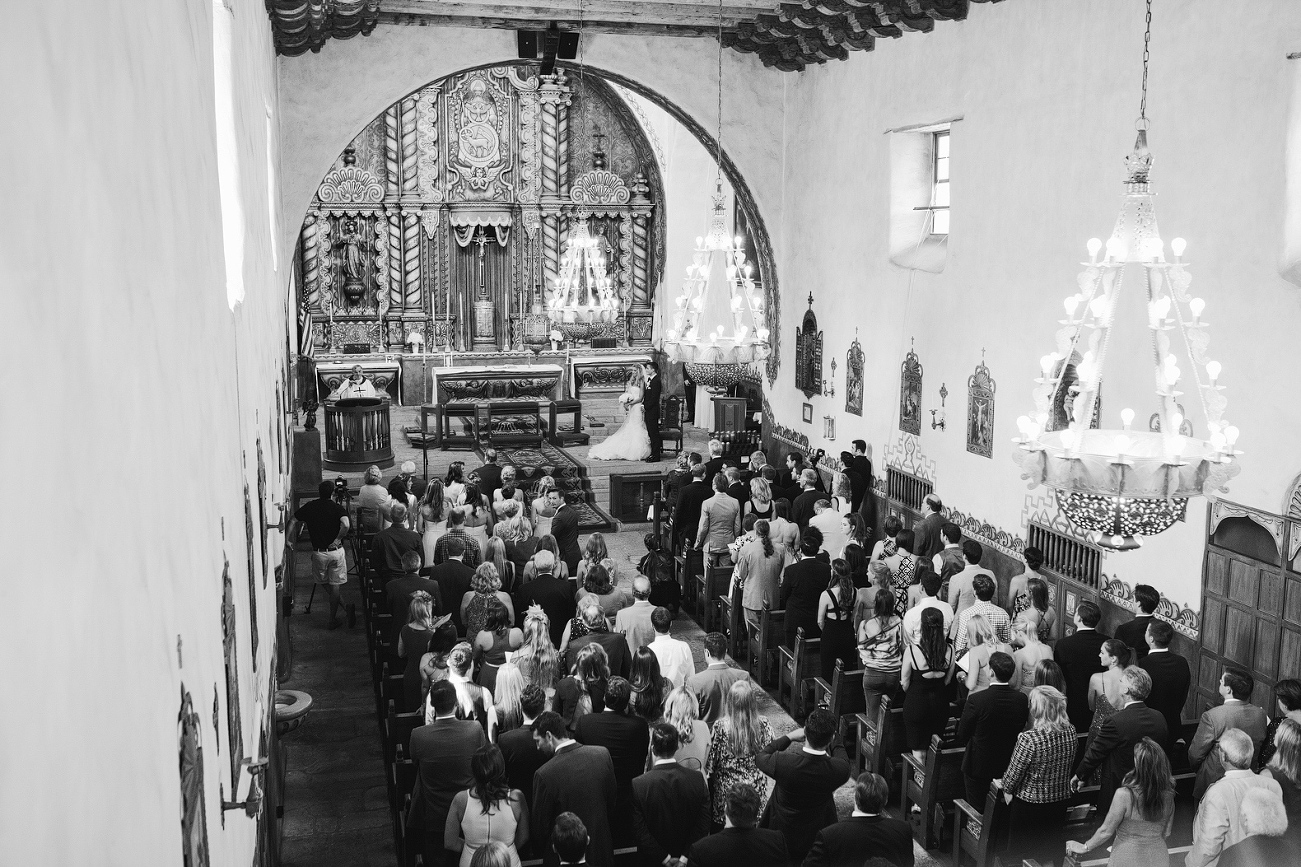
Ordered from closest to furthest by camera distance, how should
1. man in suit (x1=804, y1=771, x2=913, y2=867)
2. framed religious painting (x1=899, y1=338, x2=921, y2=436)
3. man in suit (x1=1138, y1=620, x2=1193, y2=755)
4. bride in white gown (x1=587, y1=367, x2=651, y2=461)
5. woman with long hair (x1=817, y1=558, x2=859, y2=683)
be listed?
man in suit (x1=804, y1=771, x2=913, y2=867) < man in suit (x1=1138, y1=620, x2=1193, y2=755) < woman with long hair (x1=817, y1=558, x2=859, y2=683) < framed religious painting (x1=899, y1=338, x2=921, y2=436) < bride in white gown (x1=587, y1=367, x2=651, y2=461)

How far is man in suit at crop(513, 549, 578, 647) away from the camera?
932 centimetres

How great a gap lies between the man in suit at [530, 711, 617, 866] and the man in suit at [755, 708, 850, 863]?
2.94ft

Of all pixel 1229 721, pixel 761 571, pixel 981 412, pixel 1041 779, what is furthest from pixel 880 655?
pixel 981 412

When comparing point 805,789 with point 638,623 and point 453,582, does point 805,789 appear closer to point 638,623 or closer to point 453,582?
point 638,623

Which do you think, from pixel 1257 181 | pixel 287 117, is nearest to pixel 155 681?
pixel 1257 181

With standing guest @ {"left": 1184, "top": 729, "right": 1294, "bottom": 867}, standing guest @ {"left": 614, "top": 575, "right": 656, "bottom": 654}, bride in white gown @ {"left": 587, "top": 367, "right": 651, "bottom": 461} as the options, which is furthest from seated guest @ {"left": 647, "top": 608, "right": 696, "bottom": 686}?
bride in white gown @ {"left": 587, "top": 367, "right": 651, "bottom": 461}

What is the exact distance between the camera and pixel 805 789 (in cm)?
631

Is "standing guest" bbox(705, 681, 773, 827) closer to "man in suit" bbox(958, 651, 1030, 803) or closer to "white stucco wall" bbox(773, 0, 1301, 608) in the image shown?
"man in suit" bbox(958, 651, 1030, 803)

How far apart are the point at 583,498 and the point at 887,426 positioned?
5119 mm

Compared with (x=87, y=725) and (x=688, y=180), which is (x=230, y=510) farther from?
(x=688, y=180)

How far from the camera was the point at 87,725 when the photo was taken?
72.5 inches

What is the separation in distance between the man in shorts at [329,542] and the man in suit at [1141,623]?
24.8ft

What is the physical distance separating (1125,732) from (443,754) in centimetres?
379

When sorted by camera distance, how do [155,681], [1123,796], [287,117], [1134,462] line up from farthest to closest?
[287,117] < [1123,796] < [1134,462] < [155,681]
